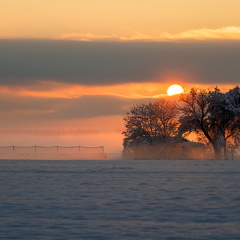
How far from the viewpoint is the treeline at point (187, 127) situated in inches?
3250

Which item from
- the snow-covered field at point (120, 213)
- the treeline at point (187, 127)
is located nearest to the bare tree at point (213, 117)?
the treeline at point (187, 127)

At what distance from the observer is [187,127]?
83125 mm

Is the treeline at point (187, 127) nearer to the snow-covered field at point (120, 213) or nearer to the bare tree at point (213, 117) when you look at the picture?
the bare tree at point (213, 117)

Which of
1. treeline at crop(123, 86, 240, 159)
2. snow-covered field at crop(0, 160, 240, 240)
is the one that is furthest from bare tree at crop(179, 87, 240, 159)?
snow-covered field at crop(0, 160, 240, 240)

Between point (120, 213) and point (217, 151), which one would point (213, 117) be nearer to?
point (217, 151)

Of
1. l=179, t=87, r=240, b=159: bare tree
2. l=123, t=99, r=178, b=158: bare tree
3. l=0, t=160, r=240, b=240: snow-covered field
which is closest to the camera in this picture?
l=0, t=160, r=240, b=240: snow-covered field

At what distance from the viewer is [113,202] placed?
17094 mm

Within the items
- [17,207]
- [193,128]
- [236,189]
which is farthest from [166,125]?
[17,207]

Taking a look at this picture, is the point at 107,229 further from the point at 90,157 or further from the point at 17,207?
the point at 90,157

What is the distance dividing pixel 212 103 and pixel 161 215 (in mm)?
70501

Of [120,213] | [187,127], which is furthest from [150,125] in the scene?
[120,213]

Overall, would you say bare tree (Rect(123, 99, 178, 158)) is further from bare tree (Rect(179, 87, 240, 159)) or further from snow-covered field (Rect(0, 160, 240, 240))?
snow-covered field (Rect(0, 160, 240, 240))

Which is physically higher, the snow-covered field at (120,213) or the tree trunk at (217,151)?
the tree trunk at (217,151)

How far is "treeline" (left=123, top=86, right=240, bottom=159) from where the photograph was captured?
82562mm
